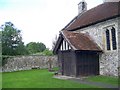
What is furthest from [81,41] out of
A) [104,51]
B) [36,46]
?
[36,46]

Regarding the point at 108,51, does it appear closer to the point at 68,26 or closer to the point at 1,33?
the point at 68,26

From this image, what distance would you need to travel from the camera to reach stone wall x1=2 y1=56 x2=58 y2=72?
97.1ft

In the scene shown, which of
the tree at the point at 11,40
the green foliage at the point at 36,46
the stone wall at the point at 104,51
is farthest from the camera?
the green foliage at the point at 36,46

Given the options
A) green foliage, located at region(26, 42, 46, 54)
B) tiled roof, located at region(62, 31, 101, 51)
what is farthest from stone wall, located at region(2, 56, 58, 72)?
green foliage, located at region(26, 42, 46, 54)

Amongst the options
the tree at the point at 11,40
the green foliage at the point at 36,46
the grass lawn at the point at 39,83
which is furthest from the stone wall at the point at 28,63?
the green foliage at the point at 36,46

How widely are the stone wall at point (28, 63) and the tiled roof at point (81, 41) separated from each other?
11982 mm

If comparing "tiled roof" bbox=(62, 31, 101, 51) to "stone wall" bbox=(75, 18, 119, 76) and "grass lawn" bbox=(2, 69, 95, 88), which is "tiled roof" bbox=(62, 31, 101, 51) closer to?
"stone wall" bbox=(75, 18, 119, 76)

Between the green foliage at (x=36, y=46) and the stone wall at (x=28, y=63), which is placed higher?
the green foliage at (x=36, y=46)

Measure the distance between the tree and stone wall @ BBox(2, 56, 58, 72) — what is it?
27.7 feet

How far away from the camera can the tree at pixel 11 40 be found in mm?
38688

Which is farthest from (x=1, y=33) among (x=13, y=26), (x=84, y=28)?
(x=84, y=28)

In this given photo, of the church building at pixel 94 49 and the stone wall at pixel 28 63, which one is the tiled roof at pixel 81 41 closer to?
the church building at pixel 94 49

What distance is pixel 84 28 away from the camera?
22641 millimetres

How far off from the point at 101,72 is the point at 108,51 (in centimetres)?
222
